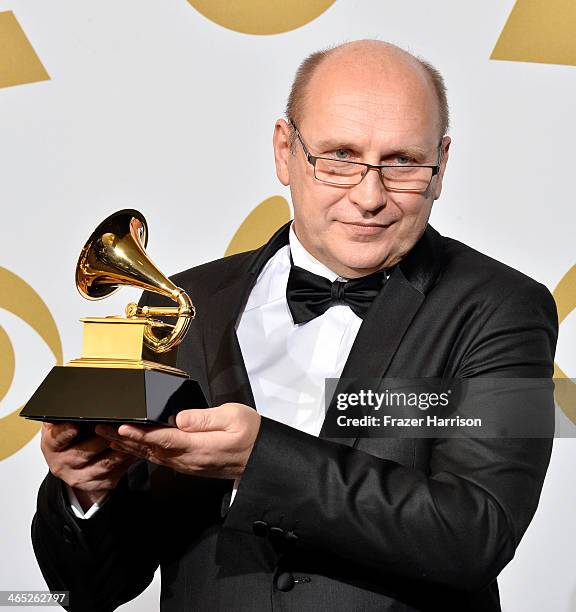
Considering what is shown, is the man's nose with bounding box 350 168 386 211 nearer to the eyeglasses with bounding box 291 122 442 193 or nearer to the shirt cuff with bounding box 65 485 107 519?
the eyeglasses with bounding box 291 122 442 193

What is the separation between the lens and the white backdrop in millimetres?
2973

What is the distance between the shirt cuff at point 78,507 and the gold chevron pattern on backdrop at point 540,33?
174cm

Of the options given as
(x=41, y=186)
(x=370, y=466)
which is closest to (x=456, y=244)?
(x=370, y=466)

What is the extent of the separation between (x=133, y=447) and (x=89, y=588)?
0.48 m

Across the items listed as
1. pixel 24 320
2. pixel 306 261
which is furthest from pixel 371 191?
pixel 24 320

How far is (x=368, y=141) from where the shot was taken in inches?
80.4

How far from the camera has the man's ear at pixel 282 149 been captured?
228 cm

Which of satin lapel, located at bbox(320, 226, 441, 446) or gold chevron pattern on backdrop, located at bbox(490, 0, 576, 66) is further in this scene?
gold chevron pattern on backdrop, located at bbox(490, 0, 576, 66)

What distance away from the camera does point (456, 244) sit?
224cm

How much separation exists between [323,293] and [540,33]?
123 centimetres

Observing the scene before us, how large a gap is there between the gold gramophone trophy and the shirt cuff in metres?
0.32

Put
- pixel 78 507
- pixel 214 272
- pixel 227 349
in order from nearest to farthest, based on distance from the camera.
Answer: pixel 78 507 < pixel 227 349 < pixel 214 272

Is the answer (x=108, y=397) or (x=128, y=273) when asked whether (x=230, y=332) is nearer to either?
(x=128, y=273)

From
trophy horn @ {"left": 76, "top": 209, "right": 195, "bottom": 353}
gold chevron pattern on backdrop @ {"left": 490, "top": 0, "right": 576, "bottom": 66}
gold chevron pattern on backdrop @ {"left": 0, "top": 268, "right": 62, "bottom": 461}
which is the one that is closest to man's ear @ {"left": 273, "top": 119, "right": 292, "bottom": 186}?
trophy horn @ {"left": 76, "top": 209, "right": 195, "bottom": 353}
